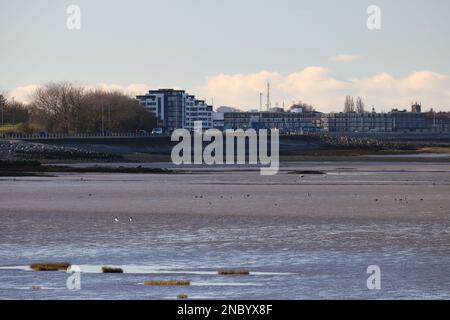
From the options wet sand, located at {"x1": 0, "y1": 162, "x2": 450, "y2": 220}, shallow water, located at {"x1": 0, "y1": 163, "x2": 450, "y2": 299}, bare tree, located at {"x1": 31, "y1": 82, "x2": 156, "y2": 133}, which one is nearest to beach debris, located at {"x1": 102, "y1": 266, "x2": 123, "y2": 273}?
shallow water, located at {"x1": 0, "y1": 163, "x2": 450, "y2": 299}

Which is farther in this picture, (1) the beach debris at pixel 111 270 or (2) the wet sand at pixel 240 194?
(2) the wet sand at pixel 240 194

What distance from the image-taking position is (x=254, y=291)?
25.0 m

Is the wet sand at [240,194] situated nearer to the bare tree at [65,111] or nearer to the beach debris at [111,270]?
the beach debris at [111,270]

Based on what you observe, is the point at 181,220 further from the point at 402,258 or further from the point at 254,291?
the point at 254,291

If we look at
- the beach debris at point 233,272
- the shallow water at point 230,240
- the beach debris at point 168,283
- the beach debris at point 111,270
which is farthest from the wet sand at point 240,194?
the beach debris at point 168,283

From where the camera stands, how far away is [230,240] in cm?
3516

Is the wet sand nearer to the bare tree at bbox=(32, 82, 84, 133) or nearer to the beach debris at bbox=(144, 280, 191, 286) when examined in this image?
the beach debris at bbox=(144, 280, 191, 286)

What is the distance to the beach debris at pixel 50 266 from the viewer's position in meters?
28.4

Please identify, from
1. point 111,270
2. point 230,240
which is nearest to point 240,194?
point 230,240

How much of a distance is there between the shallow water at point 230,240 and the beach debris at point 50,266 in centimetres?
41

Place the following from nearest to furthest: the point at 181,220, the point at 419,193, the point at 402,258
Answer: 1. the point at 402,258
2. the point at 181,220
3. the point at 419,193

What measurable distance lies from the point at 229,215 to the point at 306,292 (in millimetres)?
19827
